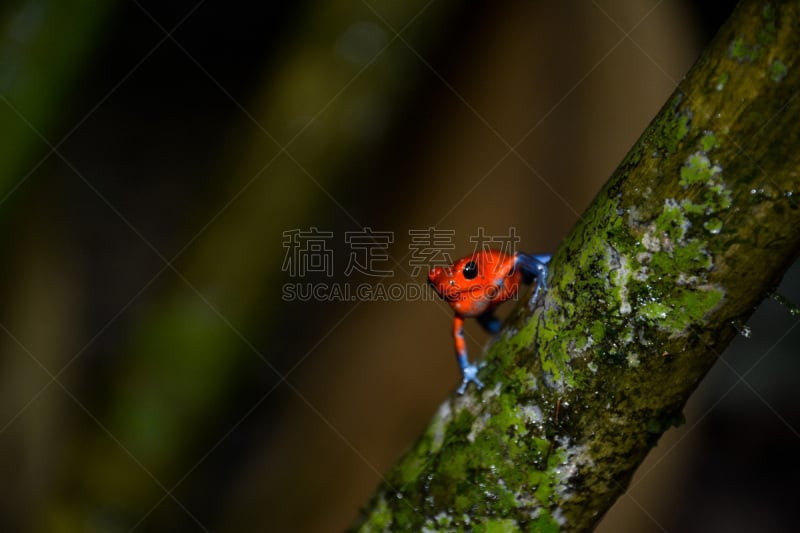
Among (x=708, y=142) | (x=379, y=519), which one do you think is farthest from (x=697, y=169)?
(x=379, y=519)

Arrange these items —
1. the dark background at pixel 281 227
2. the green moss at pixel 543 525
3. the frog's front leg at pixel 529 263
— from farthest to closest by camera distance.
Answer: the dark background at pixel 281 227 → the frog's front leg at pixel 529 263 → the green moss at pixel 543 525

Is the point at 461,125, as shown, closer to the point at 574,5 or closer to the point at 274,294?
the point at 574,5

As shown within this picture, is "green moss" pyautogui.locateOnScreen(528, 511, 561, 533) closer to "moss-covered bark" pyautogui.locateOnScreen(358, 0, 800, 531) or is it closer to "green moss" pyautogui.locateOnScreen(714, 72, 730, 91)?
"moss-covered bark" pyautogui.locateOnScreen(358, 0, 800, 531)

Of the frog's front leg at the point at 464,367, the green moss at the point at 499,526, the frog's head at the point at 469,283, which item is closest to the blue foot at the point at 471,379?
the frog's front leg at the point at 464,367

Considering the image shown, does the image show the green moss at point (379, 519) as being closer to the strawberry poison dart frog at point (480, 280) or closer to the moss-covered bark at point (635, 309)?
the moss-covered bark at point (635, 309)

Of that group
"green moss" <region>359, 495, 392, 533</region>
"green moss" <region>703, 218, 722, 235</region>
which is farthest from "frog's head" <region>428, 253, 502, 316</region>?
"green moss" <region>703, 218, 722, 235</region>

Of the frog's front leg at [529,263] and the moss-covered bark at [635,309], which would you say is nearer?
the moss-covered bark at [635,309]

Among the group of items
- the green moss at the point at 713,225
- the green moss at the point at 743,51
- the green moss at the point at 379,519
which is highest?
the green moss at the point at 743,51
